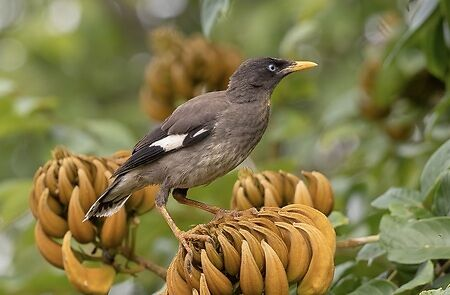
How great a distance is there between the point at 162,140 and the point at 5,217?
113 centimetres

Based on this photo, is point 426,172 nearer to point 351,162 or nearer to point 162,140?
point 162,140

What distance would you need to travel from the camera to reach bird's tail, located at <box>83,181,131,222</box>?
352cm

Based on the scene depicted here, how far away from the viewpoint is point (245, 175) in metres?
3.44

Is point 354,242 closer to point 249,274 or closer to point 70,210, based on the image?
point 249,274

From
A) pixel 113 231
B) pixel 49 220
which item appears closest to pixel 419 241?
pixel 113 231

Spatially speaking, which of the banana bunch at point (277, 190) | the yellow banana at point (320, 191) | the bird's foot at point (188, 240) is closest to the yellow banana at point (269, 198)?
the banana bunch at point (277, 190)

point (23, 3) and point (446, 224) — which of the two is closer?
point (446, 224)

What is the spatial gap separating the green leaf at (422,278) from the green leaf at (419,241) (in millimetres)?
42

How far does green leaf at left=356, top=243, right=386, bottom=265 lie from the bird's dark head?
3.29ft

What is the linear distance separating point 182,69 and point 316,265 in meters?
2.51

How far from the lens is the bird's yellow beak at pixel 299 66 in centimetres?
406

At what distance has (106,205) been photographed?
3584mm

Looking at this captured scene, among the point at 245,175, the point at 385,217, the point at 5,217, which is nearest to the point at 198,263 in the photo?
the point at 245,175

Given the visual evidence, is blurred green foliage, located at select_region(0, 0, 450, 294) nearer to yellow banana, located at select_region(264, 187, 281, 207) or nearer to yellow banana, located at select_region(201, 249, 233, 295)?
yellow banana, located at select_region(264, 187, 281, 207)
